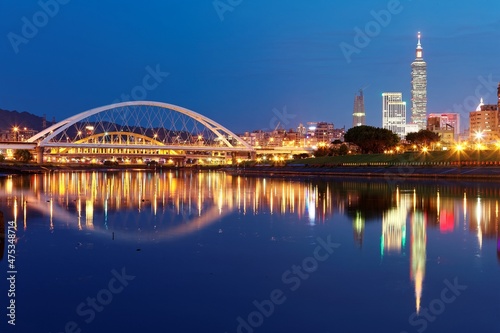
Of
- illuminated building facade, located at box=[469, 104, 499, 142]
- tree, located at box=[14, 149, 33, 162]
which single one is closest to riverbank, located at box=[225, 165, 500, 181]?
tree, located at box=[14, 149, 33, 162]

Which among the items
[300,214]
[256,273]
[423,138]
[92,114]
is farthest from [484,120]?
[256,273]

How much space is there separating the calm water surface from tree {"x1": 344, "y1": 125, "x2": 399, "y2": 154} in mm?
73667

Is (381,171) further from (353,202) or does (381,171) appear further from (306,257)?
(306,257)

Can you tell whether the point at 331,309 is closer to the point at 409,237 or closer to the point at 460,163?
the point at 409,237

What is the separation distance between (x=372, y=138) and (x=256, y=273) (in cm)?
8596

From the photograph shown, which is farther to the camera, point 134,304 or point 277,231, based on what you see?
point 277,231

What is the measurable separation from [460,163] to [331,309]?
57.0 meters

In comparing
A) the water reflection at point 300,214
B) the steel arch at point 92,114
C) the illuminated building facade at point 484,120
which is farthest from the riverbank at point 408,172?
the illuminated building facade at point 484,120

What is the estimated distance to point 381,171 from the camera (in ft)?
228

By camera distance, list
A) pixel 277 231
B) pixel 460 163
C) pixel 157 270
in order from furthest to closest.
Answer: pixel 460 163, pixel 277 231, pixel 157 270

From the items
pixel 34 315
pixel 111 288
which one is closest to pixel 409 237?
pixel 111 288

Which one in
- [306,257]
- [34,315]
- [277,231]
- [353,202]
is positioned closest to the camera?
[34,315]

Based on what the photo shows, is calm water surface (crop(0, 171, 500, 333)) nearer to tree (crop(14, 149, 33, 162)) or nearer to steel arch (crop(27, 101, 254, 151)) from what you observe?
steel arch (crop(27, 101, 254, 151))

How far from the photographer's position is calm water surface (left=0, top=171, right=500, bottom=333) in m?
9.71
